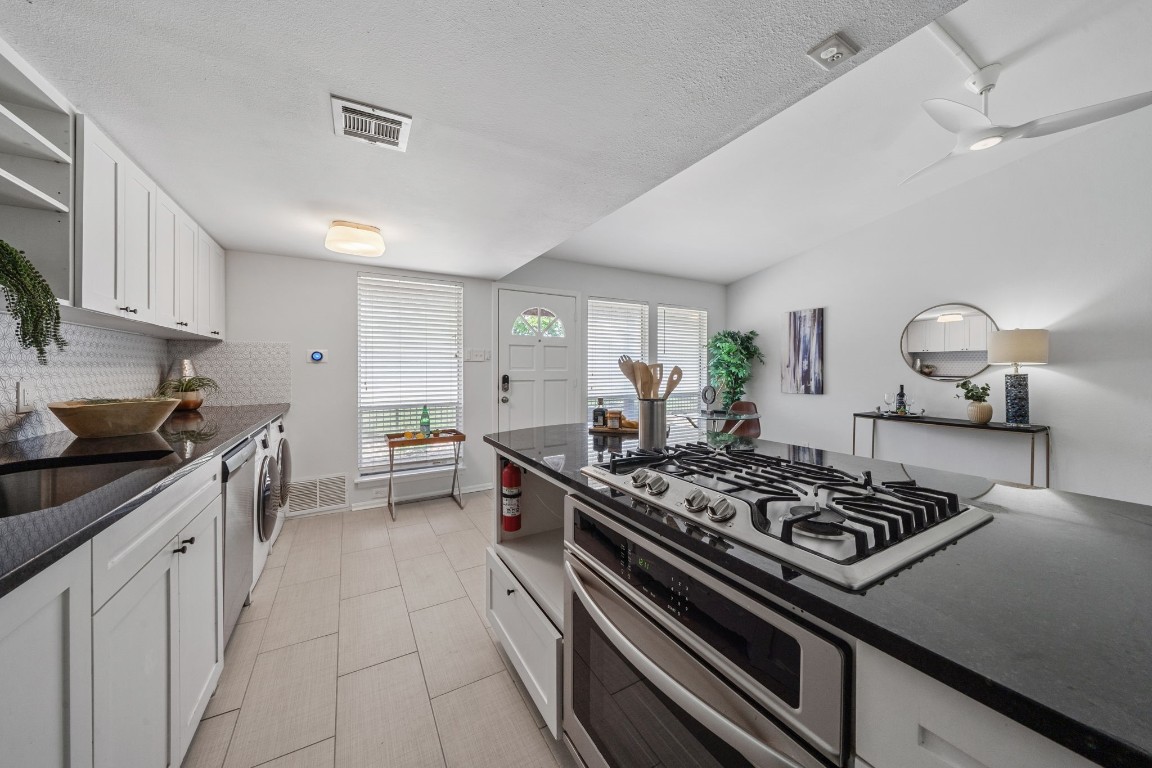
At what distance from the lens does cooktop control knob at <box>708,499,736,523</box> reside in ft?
2.49

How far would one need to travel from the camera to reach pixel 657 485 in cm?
95

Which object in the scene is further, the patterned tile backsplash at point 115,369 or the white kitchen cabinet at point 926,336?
the white kitchen cabinet at point 926,336

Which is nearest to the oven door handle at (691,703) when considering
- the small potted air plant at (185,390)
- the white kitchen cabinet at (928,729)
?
the white kitchen cabinet at (928,729)

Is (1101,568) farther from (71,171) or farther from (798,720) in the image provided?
(71,171)

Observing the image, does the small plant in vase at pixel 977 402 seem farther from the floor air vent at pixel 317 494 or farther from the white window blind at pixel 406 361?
the floor air vent at pixel 317 494

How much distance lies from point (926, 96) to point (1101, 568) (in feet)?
9.91

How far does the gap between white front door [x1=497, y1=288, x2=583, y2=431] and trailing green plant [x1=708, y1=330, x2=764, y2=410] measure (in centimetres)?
194

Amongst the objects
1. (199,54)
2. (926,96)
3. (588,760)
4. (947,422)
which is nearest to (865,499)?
(588,760)

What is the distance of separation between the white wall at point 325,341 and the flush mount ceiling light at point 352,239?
1.09 m

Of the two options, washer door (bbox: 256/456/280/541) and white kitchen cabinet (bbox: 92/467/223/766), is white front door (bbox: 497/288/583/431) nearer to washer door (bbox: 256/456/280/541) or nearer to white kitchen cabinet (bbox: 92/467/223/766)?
washer door (bbox: 256/456/280/541)

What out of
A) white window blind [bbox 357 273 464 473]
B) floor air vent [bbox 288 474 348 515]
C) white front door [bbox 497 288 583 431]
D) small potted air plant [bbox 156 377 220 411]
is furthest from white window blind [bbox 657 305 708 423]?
small potted air plant [bbox 156 377 220 411]

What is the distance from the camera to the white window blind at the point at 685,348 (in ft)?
17.2

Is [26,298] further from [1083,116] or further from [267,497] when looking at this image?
[1083,116]

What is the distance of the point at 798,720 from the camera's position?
0.57 meters
